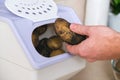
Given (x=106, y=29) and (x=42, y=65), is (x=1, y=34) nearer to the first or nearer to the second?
(x=42, y=65)

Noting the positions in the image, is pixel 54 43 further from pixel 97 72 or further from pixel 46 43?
pixel 97 72

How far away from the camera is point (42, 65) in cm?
44

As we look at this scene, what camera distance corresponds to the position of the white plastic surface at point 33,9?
0.49 metres

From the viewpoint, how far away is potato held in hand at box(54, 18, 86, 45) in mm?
489

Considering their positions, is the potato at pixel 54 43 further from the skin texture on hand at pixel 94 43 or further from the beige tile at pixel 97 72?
the beige tile at pixel 97 72

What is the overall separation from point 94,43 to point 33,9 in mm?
153

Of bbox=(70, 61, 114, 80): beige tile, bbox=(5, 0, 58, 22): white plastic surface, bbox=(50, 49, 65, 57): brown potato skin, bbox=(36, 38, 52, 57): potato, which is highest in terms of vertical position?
bbox=(5, 0, 58, 22): white plastic surface

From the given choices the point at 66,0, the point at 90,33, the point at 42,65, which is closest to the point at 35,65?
the point at 42,65

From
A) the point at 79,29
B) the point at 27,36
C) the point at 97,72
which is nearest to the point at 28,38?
the point at 27,36

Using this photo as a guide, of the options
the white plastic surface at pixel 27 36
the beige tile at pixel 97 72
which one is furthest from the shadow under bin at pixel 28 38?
the beige tile at pixel 97 72

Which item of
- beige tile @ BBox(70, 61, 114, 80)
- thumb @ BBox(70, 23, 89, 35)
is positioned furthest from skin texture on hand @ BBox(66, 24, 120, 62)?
beige tile @ BBox(70, 61, 114, 80)

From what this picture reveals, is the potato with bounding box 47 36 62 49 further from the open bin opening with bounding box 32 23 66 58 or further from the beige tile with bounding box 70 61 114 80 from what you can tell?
the beige tile with bounding box 70 61 114 80

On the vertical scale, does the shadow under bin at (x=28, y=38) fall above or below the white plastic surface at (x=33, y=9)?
below

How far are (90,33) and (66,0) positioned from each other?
0.32 meters
